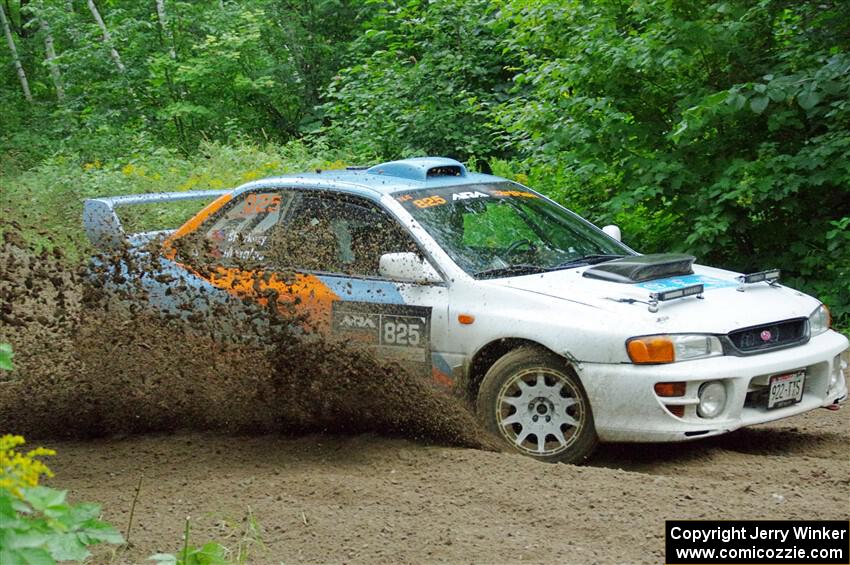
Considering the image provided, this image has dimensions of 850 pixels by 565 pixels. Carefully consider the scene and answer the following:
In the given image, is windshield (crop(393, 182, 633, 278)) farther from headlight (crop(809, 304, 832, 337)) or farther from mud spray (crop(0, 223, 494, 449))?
headlight (crop(809, 304, 832, 337))

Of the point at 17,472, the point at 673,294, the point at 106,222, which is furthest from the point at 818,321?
the point at 17,472

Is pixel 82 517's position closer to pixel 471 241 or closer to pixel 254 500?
pixel 254 500

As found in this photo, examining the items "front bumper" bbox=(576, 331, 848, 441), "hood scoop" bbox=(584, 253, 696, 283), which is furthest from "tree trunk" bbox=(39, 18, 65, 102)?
"front bumper" bbox=(576, 331, 848, 441)

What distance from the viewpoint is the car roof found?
704 cm

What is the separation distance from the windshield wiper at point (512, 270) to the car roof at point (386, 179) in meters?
0.84

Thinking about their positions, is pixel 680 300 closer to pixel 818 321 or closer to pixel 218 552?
pixel 818 321

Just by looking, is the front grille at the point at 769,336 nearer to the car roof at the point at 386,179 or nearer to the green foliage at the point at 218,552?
the car roof at the point at 386,179

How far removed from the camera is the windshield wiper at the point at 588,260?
22.7 ft

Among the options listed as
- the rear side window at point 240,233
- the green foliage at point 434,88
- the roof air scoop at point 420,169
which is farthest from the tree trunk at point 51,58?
the roof air scoop at point 420,169

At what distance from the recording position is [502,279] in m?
6.52

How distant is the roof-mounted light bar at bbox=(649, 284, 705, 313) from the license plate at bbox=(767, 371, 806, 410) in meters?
0.63

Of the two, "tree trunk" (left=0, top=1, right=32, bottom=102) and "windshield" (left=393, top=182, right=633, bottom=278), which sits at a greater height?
"tree trunk" (left=0, top=1, right=32, bottom=102)

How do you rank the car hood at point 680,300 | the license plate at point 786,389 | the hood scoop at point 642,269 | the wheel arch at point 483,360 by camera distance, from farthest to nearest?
the hood scoop at point 642,269
the wheel arch at point 483,360
the license plate at point 786,389
the car hood at point 680,300

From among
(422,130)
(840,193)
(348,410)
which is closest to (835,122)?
(840,193)
